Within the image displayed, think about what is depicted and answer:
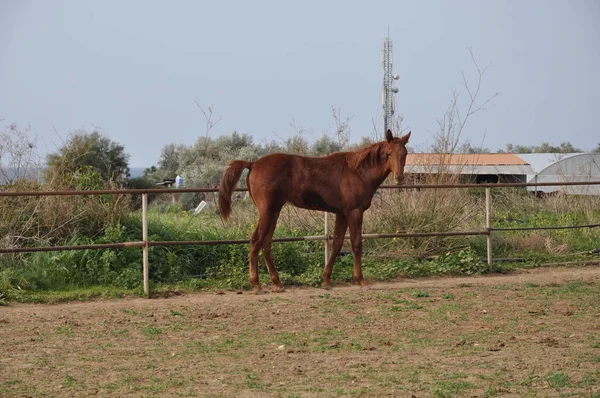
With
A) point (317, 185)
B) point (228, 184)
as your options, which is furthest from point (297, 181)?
point (228, 184)

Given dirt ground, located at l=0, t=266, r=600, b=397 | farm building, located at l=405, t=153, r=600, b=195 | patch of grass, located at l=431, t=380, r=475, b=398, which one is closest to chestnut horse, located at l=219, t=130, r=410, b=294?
dirt ground, located at l=0, t=266, r=600, b=397

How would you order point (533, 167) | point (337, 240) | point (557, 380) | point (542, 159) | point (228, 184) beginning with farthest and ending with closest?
point (542, 159) → point (533, 167) → point (337, 240) → point (228, 184) → point (557, 380)

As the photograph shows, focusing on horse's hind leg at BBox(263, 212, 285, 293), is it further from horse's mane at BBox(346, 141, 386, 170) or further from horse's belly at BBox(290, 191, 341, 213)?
horse's mane at BBox(346, 141, 386, 170)

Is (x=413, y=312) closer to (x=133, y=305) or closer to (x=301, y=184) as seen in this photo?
(x=301, y=184)

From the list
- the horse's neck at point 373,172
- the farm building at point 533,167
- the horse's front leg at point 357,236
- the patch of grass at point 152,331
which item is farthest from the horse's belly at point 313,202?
the farm building at point 533,167

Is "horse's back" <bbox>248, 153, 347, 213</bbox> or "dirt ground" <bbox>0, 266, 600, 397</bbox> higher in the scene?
"horse's back" <bbox>248, 153, 347, 213</bbox>

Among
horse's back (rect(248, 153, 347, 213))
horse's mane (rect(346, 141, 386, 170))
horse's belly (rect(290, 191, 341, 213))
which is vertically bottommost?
horse's belly (rect(290, 191, 341, 213))

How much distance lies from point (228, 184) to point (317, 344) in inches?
135

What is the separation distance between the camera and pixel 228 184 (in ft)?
32.4

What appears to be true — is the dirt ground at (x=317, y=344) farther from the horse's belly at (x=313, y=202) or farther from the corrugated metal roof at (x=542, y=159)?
the corrugated metal roof at (x=542, y=159)

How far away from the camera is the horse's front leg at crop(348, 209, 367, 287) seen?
10109 millimetres

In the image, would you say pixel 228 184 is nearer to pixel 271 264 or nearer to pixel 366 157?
pixel 271 264

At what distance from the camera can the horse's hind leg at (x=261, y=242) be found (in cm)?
988

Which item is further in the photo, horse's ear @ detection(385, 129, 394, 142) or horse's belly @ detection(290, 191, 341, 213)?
horse's ear @ detection(385, 129, 394, 142)
